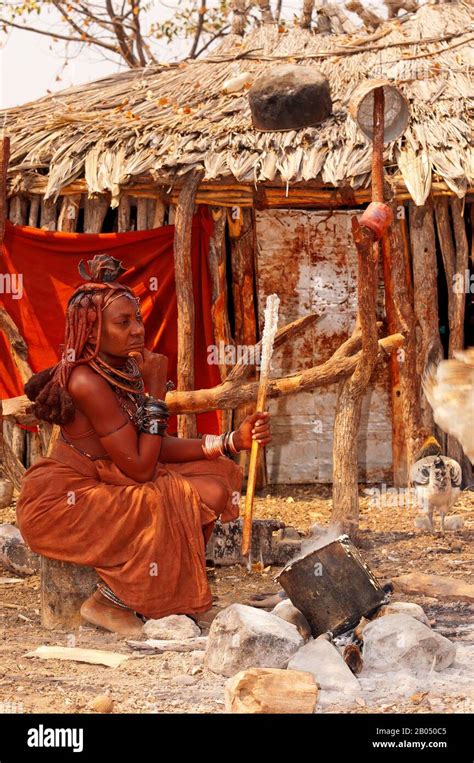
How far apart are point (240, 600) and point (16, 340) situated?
8.24 ft

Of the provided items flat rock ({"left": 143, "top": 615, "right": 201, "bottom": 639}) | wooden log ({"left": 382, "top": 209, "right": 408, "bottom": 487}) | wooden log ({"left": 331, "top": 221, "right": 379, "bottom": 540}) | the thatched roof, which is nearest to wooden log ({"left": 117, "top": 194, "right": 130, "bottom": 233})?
the thatched roof

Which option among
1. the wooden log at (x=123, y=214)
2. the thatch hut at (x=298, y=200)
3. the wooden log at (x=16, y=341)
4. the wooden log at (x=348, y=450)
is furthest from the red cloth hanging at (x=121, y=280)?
the wooden log at (x=348, y=450)

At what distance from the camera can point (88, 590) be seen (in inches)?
189

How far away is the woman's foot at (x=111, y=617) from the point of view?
4.58 metres

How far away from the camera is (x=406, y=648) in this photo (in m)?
3.99

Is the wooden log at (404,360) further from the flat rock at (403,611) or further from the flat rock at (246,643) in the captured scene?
the flat rock at (246,643)

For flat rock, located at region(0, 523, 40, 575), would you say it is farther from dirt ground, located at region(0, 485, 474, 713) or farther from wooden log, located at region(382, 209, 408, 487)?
wooden log, located at region(382, 209, 408, 487)

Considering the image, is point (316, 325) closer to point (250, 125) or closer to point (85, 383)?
point (250, 125)

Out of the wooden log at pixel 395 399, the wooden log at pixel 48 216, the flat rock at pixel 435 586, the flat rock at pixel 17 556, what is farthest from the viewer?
the wooden log at pixel 48 216

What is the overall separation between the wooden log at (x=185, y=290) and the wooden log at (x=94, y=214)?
2.73ft

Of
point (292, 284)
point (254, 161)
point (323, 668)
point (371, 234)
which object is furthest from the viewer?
point (292, 284)

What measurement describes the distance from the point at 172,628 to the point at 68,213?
5.23m

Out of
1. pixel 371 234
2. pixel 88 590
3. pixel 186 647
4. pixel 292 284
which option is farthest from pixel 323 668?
pixel 292 284

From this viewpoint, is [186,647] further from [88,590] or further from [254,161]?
[254,161]
